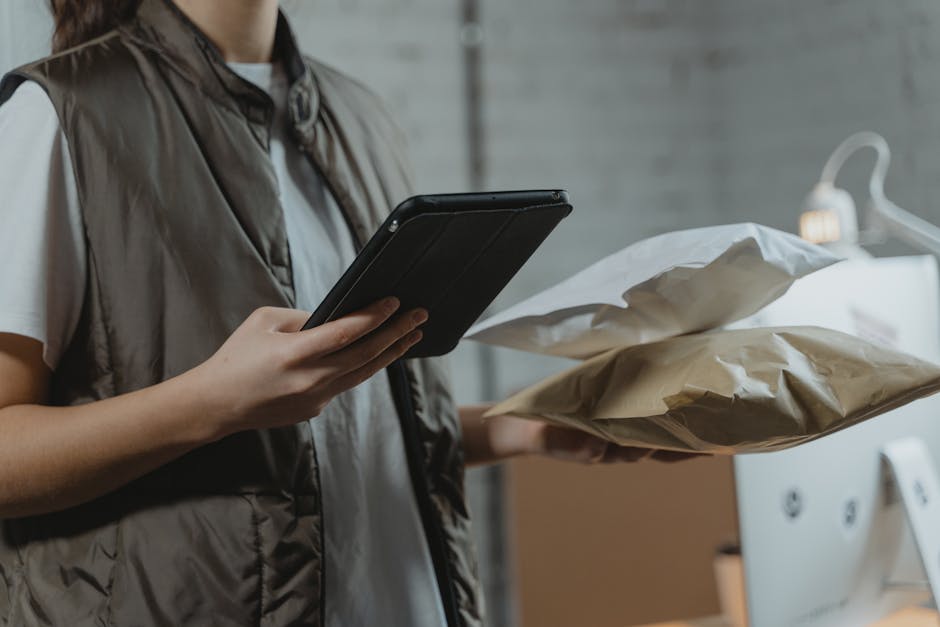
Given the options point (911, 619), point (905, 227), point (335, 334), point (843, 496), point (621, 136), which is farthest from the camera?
point (621, 136)

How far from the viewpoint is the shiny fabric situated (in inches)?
31.4

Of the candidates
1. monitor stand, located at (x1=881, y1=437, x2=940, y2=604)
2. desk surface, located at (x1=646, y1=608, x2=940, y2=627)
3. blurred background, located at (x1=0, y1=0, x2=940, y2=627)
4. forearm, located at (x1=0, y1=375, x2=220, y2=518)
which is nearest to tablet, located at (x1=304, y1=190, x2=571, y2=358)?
forearm, located at (x1=0, y1=375, x2=220, y2=518)

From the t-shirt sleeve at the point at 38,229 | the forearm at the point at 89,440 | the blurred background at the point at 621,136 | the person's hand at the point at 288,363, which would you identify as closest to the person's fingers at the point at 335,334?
the person's hand at the point at 288,363

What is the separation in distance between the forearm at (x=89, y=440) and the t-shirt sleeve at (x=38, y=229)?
0.19 feet

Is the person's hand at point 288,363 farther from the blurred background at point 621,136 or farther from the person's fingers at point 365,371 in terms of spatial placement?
the blurred background at point 621,136

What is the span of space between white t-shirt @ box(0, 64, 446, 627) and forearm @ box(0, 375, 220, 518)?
6 centimetres

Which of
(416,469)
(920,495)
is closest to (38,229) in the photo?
(416,469)

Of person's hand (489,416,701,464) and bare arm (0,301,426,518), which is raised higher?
bare arm (0,301,426,518)

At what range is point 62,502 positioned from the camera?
776 millimetres

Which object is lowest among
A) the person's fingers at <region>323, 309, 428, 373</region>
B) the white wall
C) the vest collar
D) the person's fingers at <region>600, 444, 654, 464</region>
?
the person's fingers at <region>600, 444, 654, 464</region>

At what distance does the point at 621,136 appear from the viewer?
10.6 ft

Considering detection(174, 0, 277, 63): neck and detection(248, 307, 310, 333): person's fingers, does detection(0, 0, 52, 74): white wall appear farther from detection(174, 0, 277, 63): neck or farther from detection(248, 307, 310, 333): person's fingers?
detection(248, 307, 310, 333): person's fingers

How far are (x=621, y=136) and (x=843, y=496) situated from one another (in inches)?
86.2

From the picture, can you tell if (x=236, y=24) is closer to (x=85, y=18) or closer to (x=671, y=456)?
(x=85, y=18)
